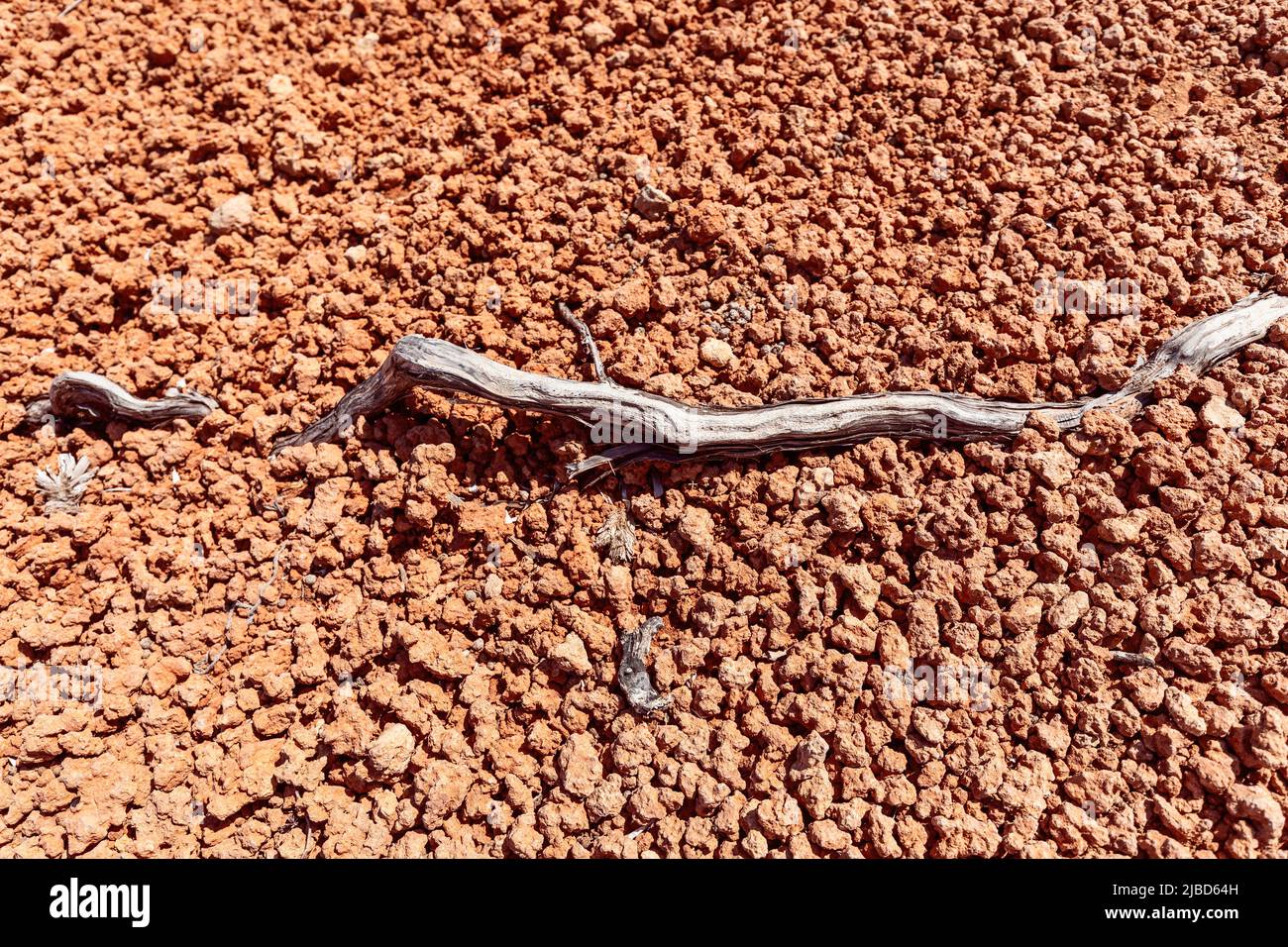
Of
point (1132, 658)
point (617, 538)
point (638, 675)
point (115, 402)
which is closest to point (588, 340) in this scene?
point (617, 538)

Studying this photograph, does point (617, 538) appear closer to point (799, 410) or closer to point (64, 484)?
point (799, 410)

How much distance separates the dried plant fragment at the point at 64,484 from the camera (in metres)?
2.46

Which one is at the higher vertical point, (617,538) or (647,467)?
(647,467)

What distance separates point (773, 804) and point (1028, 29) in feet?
9.16

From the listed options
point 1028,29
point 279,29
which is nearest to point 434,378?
point 279,29

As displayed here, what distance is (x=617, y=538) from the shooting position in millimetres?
2213

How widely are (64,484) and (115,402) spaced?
11.9 inches

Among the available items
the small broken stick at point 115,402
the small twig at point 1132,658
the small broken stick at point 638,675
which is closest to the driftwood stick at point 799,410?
the small broken stick at point 638,675

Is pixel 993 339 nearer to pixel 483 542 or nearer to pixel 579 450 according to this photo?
pixel 579 450

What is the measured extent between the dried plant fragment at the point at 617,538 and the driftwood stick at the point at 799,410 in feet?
0.55

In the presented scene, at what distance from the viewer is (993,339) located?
7.52ft

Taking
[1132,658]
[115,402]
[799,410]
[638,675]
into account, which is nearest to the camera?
[1132,658]

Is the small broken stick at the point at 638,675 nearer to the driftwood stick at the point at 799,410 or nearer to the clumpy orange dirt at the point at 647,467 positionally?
the clumpy orange dirt at the point at 647,467

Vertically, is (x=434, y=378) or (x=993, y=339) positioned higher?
(x=993, y=339)
